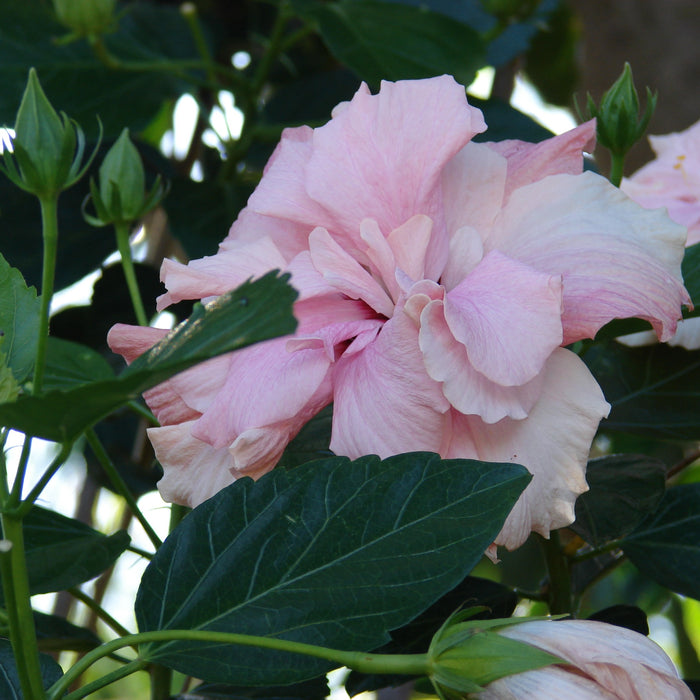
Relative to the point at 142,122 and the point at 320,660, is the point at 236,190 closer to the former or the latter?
the point at 142,122

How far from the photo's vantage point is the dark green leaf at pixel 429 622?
1.71ft

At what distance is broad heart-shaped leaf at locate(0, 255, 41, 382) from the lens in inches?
15.9

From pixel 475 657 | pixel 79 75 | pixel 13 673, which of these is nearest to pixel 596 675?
pixel 475 657

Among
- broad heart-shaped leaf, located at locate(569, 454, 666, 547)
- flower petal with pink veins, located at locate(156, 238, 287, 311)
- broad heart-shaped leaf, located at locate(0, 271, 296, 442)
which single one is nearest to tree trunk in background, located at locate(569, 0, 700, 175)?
broad heart-shaped leaf, located at locate(569, 454, 666, 547)

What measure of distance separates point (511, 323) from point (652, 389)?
0.28 m

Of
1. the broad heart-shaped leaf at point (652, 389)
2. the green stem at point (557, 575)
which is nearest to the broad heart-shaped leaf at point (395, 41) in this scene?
the broad heart-shaped leaf at point (652, 389)

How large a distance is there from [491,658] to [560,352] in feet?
0.42

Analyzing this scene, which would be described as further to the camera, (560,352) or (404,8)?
(404,8)

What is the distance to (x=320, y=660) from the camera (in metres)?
0.37

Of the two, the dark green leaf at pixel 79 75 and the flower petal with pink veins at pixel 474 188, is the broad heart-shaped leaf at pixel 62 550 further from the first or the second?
the dark green leaf at pixel 79 75

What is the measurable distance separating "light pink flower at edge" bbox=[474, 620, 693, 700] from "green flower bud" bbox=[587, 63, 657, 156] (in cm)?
28

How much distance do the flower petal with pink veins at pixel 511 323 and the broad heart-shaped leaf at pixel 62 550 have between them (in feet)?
0.78

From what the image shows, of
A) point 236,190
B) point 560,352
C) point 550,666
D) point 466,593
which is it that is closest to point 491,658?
point 550,666

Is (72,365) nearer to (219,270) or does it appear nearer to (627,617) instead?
(219,270)
